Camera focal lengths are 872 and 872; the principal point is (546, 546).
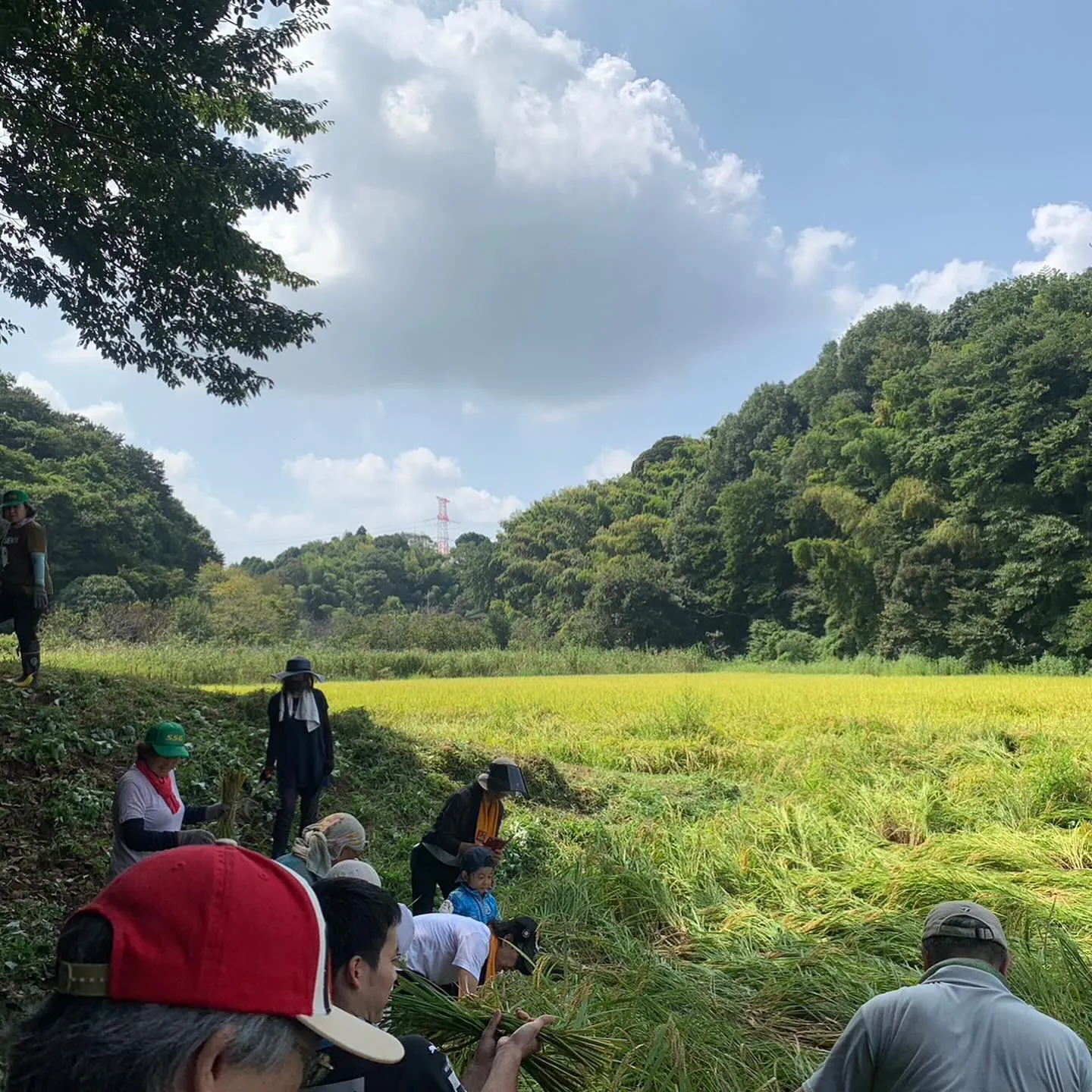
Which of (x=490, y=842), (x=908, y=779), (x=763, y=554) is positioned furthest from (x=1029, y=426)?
(x=490, y=842)

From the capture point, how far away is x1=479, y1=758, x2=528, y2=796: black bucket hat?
4.91 m

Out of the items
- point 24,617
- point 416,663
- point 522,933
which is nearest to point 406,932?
point 522,933

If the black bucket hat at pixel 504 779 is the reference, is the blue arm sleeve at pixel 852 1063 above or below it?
below

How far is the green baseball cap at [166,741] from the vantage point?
12.4 ft

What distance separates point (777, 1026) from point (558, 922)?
1.79 m

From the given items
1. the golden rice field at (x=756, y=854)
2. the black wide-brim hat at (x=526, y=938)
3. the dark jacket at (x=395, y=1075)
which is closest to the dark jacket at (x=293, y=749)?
the golden rice field at (x=756, y=854)

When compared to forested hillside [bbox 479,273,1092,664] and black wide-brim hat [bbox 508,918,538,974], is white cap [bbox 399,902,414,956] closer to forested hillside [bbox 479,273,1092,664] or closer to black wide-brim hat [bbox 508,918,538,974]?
black wide-brim hat [bbox 508,918,538,974]

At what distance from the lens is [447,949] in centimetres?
320

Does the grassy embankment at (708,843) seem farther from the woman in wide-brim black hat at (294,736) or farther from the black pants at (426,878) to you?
the woman in wide-brim black hat at (294,736)

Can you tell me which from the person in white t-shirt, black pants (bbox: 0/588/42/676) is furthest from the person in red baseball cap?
black pants (bbox: 0/588/42/676)

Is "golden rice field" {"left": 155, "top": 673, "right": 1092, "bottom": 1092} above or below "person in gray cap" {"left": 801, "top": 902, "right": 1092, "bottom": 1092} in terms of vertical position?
below

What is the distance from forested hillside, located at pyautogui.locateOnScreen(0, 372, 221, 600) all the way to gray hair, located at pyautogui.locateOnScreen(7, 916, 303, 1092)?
3426 cm

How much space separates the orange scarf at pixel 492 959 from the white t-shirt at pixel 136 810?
1.52 m

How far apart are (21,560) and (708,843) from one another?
18.6 feet
